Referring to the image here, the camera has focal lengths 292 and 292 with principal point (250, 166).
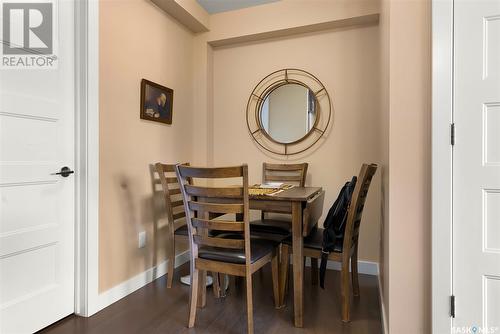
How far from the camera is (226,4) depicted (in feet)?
9.63

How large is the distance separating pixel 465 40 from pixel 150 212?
2.40m

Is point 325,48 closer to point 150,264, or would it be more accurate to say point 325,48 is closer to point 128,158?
point 128,158

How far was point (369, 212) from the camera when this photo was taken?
2.69m

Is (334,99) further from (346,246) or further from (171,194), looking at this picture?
(171,194)

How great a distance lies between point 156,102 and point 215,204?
4.52ft

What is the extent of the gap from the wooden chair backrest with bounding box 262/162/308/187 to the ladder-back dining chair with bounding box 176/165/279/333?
1.05 m

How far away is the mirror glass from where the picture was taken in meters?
2.89

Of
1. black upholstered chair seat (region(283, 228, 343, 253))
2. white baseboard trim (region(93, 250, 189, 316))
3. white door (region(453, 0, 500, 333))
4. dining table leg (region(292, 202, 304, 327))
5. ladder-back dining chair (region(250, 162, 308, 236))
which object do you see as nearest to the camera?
white door (region(453, 0, 500, 333))

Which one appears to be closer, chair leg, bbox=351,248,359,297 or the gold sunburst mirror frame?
chair leg, bbox=351,248,359,297

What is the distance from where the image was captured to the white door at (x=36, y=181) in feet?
5.16

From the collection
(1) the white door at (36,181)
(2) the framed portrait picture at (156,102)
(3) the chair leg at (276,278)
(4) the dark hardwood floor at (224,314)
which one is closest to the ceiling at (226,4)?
(2) the framed portrait picture at (156,102)

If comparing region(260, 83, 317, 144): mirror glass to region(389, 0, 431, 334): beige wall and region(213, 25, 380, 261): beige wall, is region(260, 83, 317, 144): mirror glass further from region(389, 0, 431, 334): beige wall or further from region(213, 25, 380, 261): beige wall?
region(389, 0, 431, 334): beige wall

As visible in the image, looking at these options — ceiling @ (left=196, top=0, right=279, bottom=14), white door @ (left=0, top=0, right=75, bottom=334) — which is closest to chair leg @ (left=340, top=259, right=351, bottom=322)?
white door @ (left=0, top=0, right=75, bottom=334)

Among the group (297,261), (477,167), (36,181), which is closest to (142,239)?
(36,181)
